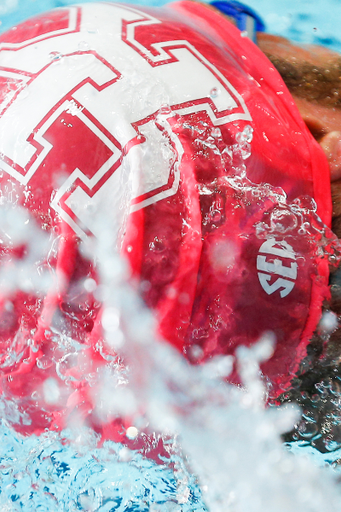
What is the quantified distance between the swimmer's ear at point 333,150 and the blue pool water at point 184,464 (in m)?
0.37

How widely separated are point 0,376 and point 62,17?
670 mm

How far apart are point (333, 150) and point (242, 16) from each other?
0.47 meters

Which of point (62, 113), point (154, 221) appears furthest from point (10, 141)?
point (154, 221)

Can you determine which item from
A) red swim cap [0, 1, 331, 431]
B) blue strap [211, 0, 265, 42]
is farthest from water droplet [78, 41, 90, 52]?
blue strap [211, 0, 265, 42]

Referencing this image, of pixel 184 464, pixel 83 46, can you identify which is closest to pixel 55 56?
pixel 83 46

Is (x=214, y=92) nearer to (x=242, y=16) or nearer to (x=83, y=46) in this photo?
(x=83, y=46)

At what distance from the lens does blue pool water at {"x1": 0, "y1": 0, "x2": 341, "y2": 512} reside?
32.4 inches

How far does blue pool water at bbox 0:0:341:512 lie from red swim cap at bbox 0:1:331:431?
90 millimetres

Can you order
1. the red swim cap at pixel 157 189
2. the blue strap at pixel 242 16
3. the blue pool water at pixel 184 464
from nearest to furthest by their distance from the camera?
the red swim cap at pixel 157 189, the blue pool water at pixel 184 464, the blue strap at pixel 242 16

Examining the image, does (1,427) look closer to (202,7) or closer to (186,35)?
(186,35)

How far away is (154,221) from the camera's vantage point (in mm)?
693

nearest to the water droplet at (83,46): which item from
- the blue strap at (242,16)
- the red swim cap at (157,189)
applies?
the red swim cap at (157,189)

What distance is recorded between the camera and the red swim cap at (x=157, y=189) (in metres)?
0.69

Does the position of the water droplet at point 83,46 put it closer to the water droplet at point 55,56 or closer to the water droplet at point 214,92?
the water droplet at point 55,56
